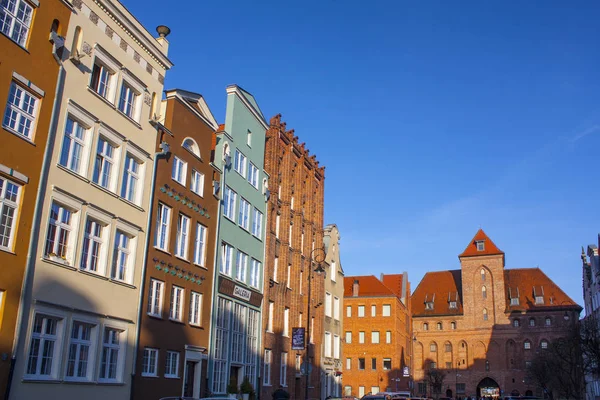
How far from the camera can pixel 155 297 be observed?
2603 cm

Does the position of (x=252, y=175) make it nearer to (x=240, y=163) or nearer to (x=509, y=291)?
(x=240, y=163)

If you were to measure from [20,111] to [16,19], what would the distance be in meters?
2.93

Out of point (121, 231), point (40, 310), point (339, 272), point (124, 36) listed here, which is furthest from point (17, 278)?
point (339, 272)

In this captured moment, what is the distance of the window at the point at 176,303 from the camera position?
27.2m

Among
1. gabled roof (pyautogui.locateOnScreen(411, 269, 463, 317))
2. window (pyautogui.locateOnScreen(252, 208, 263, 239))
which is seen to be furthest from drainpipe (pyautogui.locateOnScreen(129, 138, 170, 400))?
gabled roof (pyautogui.locateOnScreen(411, 269, 463, 317))

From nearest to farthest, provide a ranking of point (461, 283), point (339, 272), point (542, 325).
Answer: point (339, 272), point (542, 325), point (461, 283)

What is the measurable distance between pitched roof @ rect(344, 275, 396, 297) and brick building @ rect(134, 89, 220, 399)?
48212 millimetres

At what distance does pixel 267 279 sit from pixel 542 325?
225 ft

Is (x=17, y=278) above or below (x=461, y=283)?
below

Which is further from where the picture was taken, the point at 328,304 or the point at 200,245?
the point at 328,304

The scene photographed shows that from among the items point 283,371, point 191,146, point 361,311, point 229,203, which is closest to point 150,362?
point 191,146

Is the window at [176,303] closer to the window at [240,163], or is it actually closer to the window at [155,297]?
the window at [155,297]

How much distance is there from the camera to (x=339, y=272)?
54000 millimetres

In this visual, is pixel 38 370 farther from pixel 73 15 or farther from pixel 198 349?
pixel 73 15
